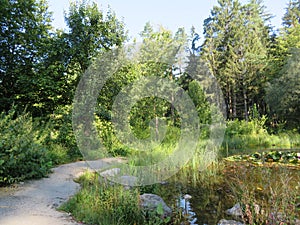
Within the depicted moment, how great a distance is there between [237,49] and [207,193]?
14.6m

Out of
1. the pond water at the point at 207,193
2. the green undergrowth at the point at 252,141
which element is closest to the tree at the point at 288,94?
the green undergrowth at the point at 252,141

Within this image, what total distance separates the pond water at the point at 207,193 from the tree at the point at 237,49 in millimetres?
12215

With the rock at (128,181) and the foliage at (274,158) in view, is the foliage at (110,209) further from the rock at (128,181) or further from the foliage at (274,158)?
the foliage at (274,158)

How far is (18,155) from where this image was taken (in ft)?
10.4

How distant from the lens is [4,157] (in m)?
3.09

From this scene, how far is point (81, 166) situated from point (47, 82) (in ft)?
9.63

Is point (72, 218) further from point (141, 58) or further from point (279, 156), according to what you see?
point (279, 156)

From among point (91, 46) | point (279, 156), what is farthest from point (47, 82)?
point (279, 156)

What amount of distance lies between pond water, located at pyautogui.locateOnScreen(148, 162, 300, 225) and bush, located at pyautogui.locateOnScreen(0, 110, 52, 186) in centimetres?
193

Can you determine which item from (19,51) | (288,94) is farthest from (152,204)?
(288,94)

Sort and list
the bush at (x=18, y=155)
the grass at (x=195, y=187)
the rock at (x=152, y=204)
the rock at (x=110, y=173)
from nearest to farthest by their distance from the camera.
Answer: the grass at (x=195, y=187) → the rock at (x=152, y=204) → the bush at (x=18, y=155) → the rock at (x=110, y=173)

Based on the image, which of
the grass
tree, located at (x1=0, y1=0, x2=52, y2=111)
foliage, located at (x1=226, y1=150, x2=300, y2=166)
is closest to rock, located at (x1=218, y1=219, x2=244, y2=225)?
the grass

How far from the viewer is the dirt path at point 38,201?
2.11 m

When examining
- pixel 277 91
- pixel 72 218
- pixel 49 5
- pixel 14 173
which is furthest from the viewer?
pixel 277 91
